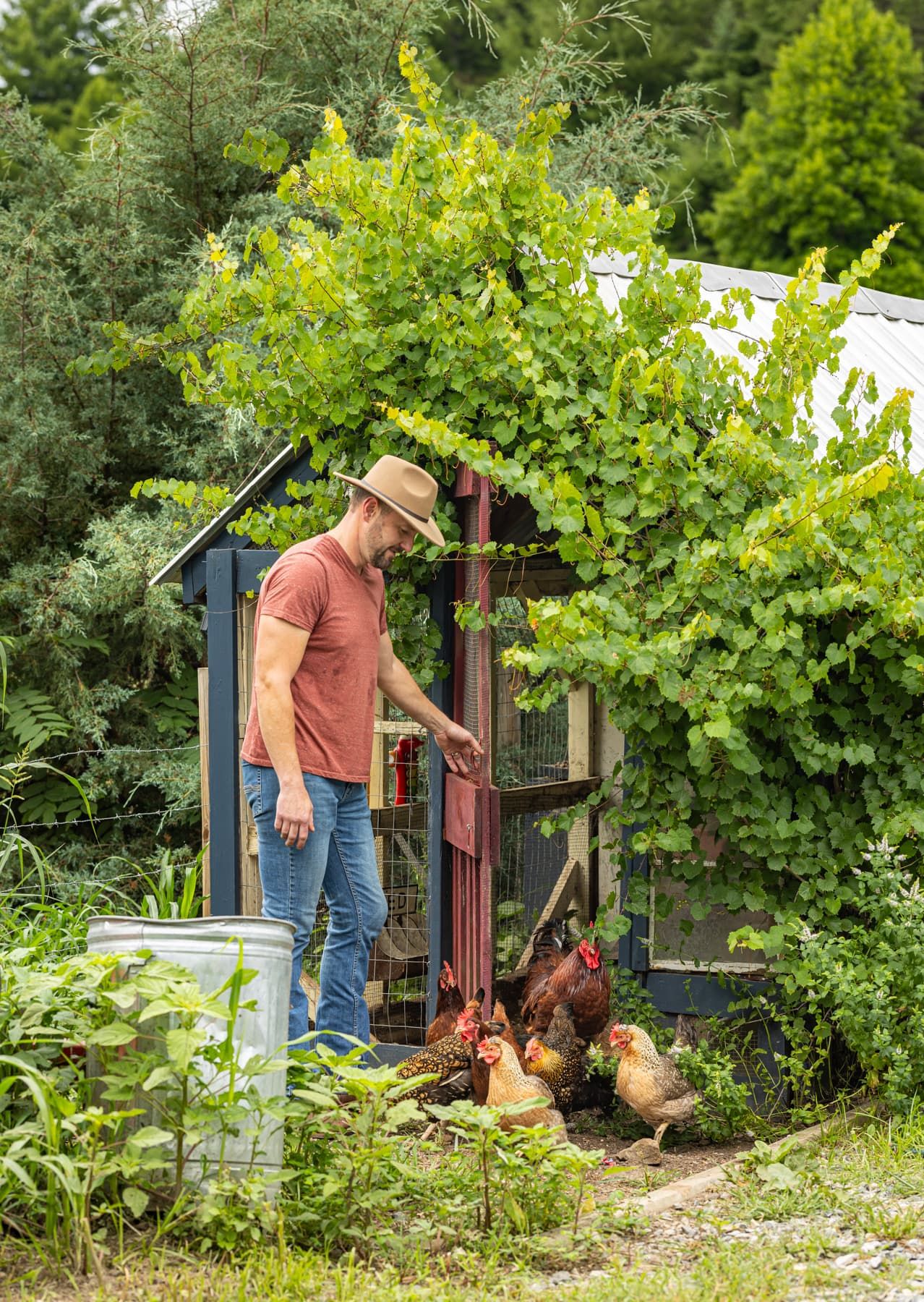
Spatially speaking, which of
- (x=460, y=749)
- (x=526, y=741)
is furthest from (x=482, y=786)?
(x=526, y=741)

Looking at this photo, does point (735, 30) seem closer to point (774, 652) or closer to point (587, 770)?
point (587, 770)

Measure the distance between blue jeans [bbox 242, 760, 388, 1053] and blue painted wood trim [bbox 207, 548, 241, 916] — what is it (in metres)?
1.32

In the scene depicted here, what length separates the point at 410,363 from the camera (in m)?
5.33

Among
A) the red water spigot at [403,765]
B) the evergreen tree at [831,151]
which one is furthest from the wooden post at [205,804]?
the evergreen tree at [831,151]

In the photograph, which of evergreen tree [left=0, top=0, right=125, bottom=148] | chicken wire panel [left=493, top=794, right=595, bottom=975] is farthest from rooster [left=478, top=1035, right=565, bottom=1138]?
evergreen tree [left=0, top=0, right=125, bottom=148]

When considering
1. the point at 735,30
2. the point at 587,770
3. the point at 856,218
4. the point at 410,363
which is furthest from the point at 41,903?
the point at 735,30

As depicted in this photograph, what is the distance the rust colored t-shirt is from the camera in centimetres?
437

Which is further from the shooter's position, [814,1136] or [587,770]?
[587,770]

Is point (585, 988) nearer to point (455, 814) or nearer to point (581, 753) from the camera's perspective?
point (455, 814)

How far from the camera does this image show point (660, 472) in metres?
4.74

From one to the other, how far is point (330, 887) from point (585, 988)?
3.62ft

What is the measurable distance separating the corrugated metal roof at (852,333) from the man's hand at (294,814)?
2.36 m

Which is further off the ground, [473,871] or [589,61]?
[589,61]

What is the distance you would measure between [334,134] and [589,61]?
20.8 feet
